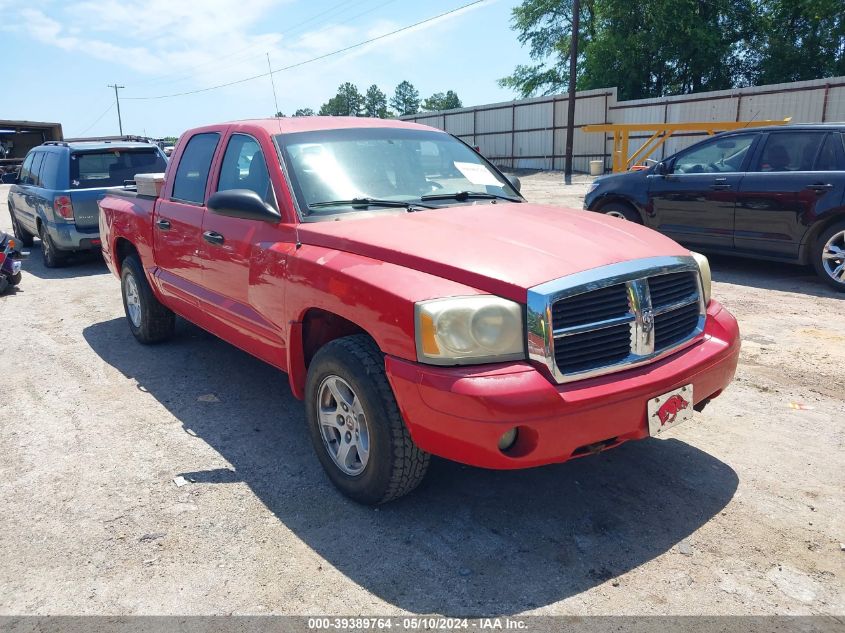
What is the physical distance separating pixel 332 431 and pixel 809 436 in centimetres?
272

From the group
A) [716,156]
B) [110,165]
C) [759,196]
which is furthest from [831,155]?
[110,165]

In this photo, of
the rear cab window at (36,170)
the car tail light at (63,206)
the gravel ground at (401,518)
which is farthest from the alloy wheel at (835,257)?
the rear cab window at (36,170)

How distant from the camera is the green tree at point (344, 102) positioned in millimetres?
103863

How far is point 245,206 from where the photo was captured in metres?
3.71

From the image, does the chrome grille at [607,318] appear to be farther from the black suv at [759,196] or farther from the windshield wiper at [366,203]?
the black suv at [759,196]

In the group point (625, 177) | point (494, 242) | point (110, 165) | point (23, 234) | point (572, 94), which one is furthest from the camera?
point (572, 94)

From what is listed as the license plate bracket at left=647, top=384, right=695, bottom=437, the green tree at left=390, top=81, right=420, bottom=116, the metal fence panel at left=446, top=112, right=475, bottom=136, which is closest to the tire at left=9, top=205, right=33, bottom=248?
the license plate bracket at left=647, top=384, right=695, bottom=437

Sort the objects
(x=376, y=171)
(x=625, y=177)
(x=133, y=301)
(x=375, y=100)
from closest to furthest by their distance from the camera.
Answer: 1. (x=376, y=171)
2. (x=133, y=301)
3. (x=625, y=177)
4. (x=375, y=100)

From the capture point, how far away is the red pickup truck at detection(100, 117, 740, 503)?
2.75 meters

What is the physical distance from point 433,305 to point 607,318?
0.76 meters

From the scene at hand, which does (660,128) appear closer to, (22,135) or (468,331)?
(468,331)

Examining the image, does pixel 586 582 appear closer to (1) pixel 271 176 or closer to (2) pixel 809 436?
(2) pixel 809 436

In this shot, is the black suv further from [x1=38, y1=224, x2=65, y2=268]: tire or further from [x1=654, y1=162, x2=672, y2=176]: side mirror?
[x1=38, y1=224, x2=65, y2=268]: tire

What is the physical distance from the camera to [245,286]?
408cm
